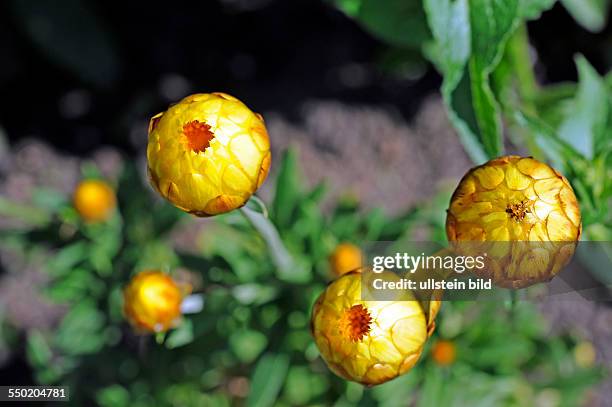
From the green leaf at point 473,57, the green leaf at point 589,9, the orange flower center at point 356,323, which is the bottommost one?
the green leaf at point 589,9

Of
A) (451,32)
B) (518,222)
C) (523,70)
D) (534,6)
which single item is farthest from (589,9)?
(518,222)

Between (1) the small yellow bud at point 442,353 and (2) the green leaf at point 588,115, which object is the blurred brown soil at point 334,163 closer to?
(1) the small yellow bud at point 442,353

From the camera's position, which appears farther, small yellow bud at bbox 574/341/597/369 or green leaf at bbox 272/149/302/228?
small yellow bud at bbox 574/341/597/369

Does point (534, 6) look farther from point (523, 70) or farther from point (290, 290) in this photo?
point (290, 290)

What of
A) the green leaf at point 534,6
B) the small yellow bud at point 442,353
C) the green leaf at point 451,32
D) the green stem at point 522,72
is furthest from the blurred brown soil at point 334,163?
the green leaf at point 451,32

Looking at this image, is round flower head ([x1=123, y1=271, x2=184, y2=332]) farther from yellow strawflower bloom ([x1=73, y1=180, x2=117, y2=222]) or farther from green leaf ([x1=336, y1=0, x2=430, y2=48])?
green leaf ([x1=336, y1=0, x2=430, y2=48])

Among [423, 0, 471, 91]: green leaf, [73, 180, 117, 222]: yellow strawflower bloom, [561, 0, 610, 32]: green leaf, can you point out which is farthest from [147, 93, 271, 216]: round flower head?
[561, 0, 610, 32]: green leaf
